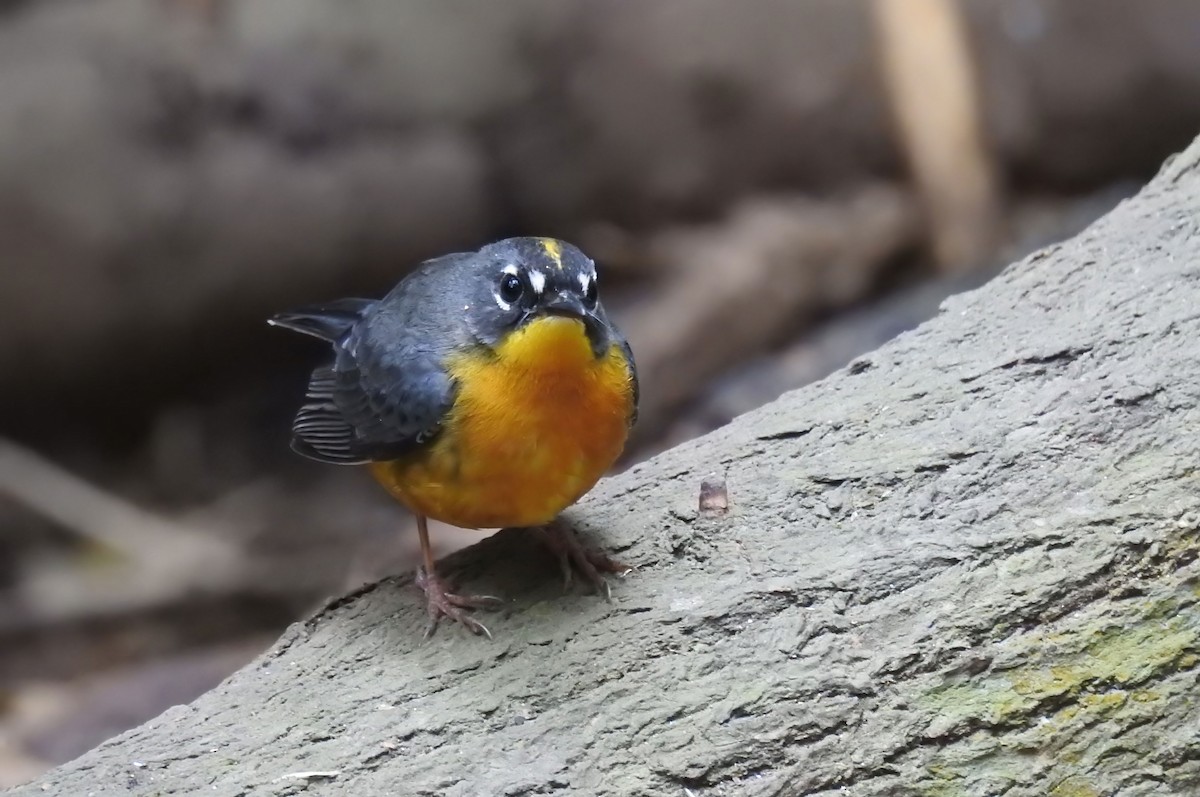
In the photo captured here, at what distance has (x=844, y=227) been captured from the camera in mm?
8016

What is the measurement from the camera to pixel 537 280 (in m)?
3.03

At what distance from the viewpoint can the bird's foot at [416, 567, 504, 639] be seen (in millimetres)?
3324

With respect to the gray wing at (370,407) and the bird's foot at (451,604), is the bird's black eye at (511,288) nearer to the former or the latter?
the gray wing at (370,407)

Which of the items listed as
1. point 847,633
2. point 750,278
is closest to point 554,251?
point 847,633

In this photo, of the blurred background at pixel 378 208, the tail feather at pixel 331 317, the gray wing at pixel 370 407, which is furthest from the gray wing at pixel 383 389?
the blurred background at pixel 378 208

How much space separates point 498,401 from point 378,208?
14.1ft

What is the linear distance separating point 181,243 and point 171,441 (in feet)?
4.22

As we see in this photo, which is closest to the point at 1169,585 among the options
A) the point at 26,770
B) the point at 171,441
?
the point at 26,770

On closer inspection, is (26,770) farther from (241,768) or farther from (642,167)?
(642,167)

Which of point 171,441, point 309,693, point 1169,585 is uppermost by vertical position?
point 171,441

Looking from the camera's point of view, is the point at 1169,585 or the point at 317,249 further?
the point at 317,249

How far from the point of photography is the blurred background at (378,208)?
6.21 meters

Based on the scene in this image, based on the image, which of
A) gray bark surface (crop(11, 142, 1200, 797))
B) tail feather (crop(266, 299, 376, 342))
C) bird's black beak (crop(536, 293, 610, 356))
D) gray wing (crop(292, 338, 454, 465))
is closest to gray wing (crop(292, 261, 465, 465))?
gray wing (crop(292, 338, 454, 465))

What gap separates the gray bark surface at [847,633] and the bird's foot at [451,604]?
6 centimetres
